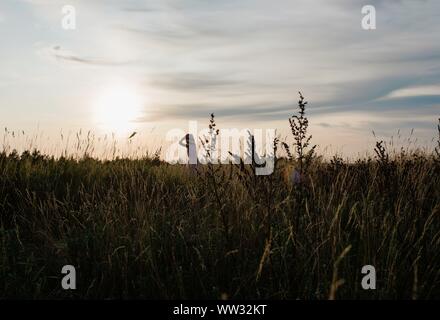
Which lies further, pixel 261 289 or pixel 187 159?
pixel 187 159

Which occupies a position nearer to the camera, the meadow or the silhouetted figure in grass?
the meadow

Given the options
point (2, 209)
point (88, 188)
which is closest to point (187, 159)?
point (88, 188)

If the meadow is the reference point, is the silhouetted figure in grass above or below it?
above

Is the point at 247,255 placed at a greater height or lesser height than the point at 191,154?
lesser

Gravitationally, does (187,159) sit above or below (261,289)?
above

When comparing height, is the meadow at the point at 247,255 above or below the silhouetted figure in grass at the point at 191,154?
below

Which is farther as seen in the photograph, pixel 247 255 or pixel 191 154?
pixel 191 154

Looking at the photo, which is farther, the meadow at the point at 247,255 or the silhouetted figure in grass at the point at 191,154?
the silhouetted figure in grass at the point at 191,154
